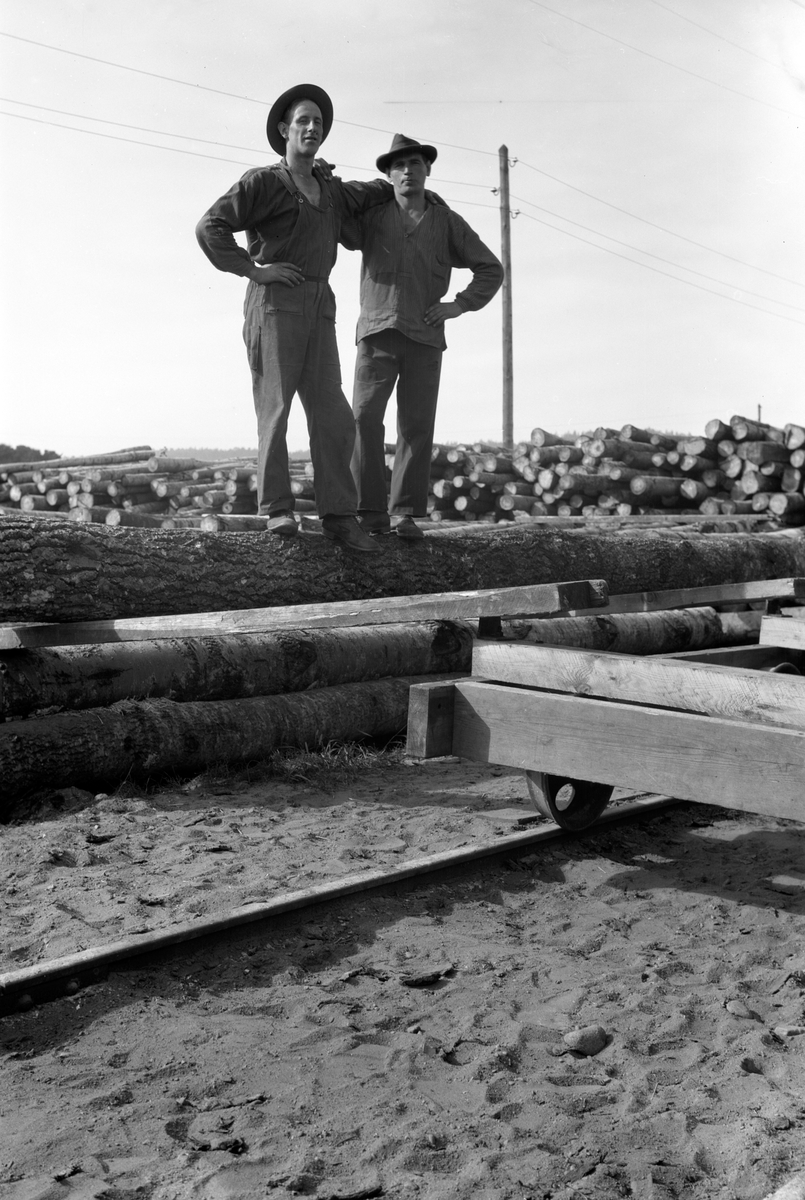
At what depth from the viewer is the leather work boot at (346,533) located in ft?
19.9

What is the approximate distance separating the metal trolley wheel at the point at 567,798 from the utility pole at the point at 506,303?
17.8 meters

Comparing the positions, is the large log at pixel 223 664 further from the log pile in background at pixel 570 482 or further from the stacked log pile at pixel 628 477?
the stacked log pile at pixel 628 477

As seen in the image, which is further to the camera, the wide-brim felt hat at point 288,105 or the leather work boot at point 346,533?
the leather work boot at point 346,533

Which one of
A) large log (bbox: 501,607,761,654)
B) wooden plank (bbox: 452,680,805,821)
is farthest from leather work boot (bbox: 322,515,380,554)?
wooden plank (bbox: 452,680,805,821)

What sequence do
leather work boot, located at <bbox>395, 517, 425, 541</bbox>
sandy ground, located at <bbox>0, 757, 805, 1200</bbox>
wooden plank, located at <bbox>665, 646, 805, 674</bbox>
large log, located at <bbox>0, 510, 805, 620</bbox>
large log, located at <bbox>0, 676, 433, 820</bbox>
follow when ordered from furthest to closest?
leather work boot, located at <bbox>395, 517, 425, 541</bbox>
large log, located at <bbox>0, 510, 805, 620</bbox>
large log, located at <bbox>0, 676, 433, 820</bbox>
wooden plank, located at <bbox>665, 646, 805, 674</bbox>
sandy ground, located at <bbox>0, 757, 805, 1200</bbox>

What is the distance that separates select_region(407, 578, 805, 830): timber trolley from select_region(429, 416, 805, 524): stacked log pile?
32.6ft

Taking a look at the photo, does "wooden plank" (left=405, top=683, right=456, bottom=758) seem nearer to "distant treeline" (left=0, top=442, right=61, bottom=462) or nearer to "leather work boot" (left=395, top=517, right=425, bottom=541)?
"leather work boot" (left=395, top=517, right=425, bottom=541)

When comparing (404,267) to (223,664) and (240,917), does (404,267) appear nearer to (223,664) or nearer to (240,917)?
(223,664)

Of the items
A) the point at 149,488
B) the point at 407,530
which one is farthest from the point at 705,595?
the point at 149,488

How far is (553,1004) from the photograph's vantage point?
105 inches

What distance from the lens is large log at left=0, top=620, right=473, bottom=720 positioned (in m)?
4.48

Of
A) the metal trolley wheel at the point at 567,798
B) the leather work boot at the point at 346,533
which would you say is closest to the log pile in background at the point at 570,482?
the leather work boot at the point at 346,533

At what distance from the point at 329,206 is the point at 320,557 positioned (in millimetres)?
1894

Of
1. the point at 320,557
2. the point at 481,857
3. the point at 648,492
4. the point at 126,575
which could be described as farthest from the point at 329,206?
the point at 648,492
